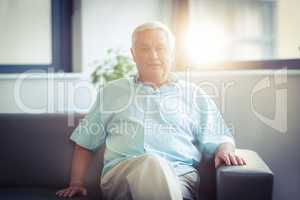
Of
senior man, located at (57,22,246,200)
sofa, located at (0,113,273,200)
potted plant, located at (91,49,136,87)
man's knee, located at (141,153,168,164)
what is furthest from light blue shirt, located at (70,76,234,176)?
potted plant, located at (91,49,136,87)

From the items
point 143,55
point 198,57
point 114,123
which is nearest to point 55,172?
point 114,123

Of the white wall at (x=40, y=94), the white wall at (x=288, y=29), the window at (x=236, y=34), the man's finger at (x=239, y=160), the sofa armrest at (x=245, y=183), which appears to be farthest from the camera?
the white wall at (x=40, y=94)

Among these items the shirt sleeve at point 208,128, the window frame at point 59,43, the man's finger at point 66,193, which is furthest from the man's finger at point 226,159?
the window frame at point 59,43

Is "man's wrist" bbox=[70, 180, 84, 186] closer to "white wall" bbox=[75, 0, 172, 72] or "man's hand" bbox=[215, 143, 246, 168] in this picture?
"man's hand" bbox=[215, 143, 246, 168]

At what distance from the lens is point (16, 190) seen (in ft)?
6.33

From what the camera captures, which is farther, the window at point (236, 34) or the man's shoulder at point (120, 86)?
the window at point (236, 34)

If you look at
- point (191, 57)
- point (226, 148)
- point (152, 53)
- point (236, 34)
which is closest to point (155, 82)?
point (152, 53)

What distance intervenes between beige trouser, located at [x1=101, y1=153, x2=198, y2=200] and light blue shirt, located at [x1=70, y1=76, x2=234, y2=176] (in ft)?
0.43

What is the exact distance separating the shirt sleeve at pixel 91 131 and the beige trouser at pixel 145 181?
26 centimetres

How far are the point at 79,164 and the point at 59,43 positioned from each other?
1.34 meters

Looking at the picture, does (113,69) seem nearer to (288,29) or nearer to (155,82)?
(155,82)

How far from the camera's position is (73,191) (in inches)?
70.8

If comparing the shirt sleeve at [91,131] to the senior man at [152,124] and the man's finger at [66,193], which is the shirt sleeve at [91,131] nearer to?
the senior man at [152,124]

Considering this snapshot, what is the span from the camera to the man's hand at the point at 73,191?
1786 millimetres
